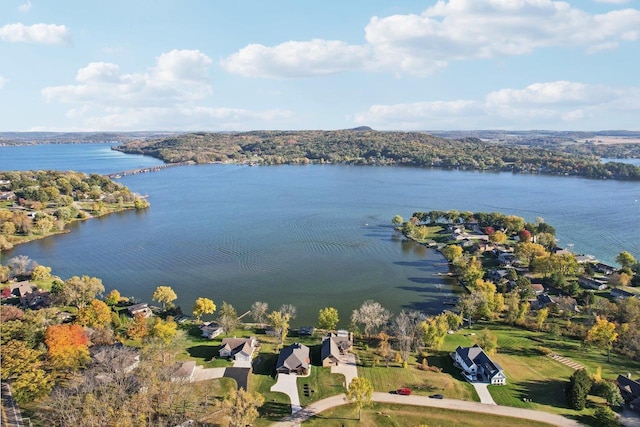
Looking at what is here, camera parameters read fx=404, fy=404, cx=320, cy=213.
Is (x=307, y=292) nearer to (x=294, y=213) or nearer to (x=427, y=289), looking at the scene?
(x=427, y=289)

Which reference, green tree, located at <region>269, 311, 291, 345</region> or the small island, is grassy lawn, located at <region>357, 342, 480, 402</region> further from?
green tree, located at <region>269, 311, 291, 345</region>

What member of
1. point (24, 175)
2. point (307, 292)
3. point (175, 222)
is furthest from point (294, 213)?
point (24, 175)

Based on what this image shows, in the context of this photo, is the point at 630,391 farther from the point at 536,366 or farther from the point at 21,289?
the point at 21,289

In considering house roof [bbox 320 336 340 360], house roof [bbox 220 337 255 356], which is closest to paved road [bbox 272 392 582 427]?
house roof [bbox 320 336 340 360]

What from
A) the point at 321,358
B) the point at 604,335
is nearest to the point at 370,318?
the point at 321,358

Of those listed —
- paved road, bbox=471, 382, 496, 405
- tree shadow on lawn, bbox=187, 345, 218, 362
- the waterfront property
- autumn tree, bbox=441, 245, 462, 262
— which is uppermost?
autumn tree, bbox=441, 245, 462, 262

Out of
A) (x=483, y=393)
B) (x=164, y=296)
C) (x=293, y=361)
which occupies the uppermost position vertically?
(x=164, y=296)
